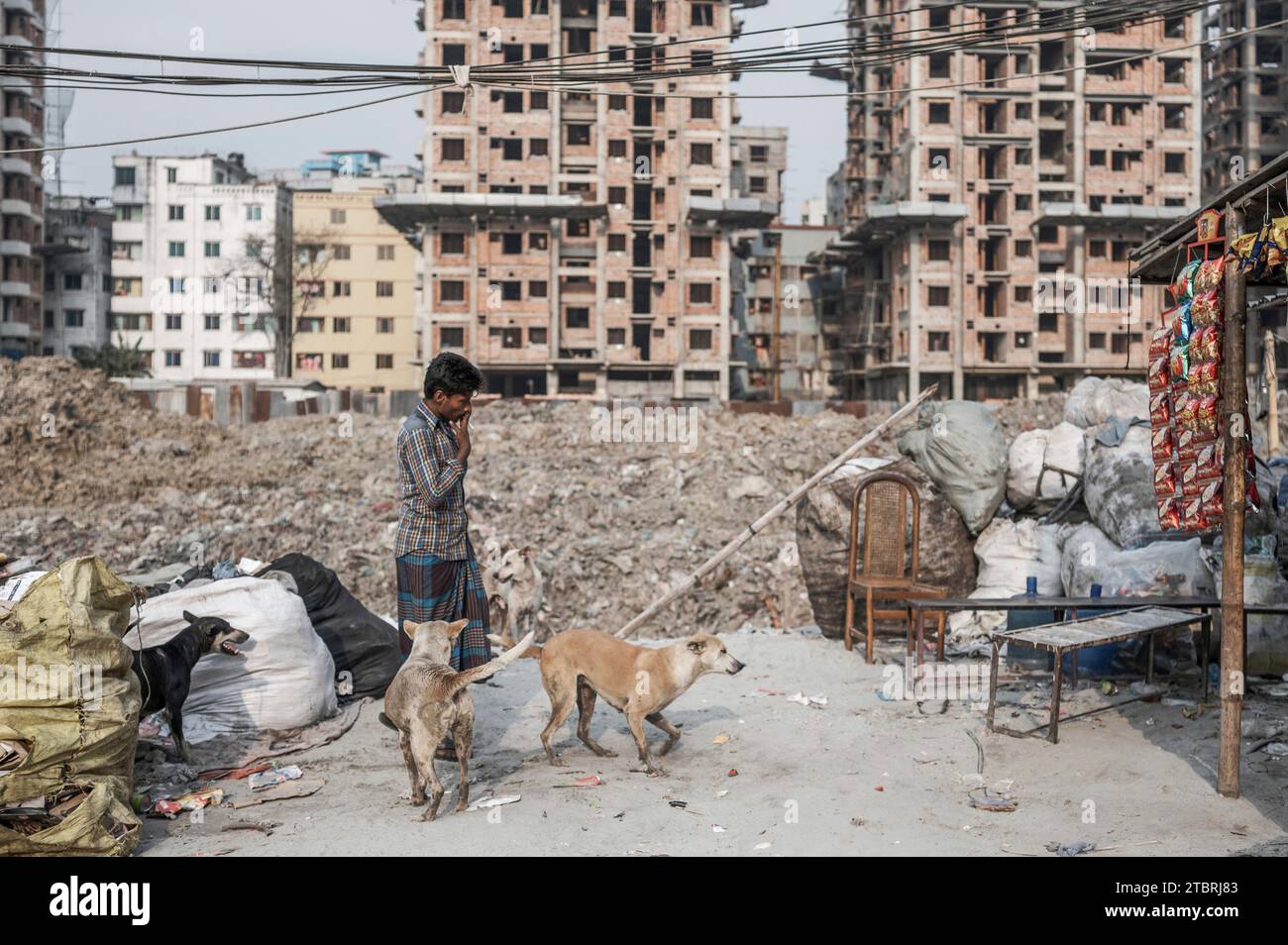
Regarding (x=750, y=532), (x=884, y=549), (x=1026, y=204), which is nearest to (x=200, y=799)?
(x=750, y=532)

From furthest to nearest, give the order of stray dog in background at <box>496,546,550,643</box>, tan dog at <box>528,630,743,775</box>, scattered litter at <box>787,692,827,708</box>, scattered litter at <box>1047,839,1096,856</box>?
stray dog in background at <box>496,546,550,643</box> < scattered litter at <box>787,692,827,708</box> < tan dog at <box>528,630,743,775</box> < scattered litter at <box>1047,839,1096,856</box>

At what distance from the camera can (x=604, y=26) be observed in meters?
43.5

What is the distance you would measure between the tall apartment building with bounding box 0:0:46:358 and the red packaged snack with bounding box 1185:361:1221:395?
49355 millimetres

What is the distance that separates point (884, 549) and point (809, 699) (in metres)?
2.11

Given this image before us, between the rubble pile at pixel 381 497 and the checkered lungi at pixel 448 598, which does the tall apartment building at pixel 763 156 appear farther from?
the checkered lungi at pixel 448 598

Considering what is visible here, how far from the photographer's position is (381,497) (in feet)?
53.1

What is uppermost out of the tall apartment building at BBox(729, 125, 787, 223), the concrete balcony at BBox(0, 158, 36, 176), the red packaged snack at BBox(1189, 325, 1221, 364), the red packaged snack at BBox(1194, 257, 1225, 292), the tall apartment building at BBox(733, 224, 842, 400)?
the tall apartment building at BBox(729, 125, 787, 223)

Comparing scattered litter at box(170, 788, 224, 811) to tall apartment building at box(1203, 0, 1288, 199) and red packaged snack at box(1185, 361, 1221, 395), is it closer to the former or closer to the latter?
red packaged snack at box(1185, 361, 1221, 395)

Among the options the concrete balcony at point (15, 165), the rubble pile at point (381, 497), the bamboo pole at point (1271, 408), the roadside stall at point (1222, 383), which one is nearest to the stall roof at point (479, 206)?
the concrete balcony at point (15, 165)

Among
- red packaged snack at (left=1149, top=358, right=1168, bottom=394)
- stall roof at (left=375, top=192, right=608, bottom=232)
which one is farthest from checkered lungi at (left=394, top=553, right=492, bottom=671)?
stall roof at (left=375, top=192, right=608, bottom=232)

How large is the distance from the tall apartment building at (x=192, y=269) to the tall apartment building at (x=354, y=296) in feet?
5.05

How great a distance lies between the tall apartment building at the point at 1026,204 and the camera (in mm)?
44500

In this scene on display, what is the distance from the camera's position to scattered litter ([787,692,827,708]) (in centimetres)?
660

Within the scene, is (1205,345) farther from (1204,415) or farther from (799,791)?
(799,791)
